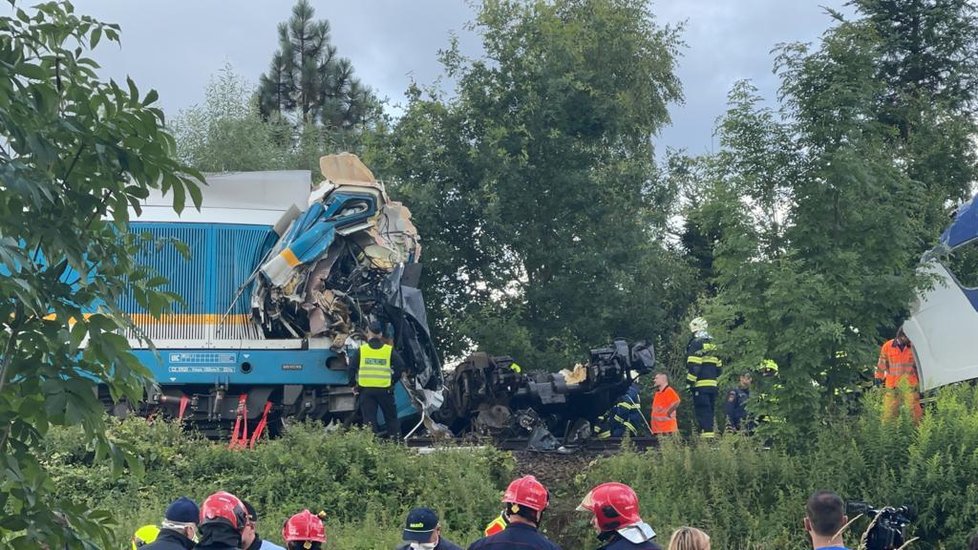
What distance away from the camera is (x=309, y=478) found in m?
12.9

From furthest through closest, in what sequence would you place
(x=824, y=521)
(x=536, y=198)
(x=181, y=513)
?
(x=536, y=198) → (x=181, y=513) → (x=824, y=521)

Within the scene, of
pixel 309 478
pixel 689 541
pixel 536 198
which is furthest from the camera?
pixel 536 198

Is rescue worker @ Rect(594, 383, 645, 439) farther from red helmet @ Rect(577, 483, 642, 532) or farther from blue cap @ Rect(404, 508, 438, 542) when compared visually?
red helmet @ Rect(577, 483, 642, 532)

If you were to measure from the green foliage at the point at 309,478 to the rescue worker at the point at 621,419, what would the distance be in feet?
17.9

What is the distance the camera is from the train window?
15133mm

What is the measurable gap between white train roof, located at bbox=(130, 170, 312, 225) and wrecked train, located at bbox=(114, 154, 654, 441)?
27 mm

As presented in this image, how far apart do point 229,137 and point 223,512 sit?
96.9 feet

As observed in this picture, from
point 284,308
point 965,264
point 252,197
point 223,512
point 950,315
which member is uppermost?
point 252,197

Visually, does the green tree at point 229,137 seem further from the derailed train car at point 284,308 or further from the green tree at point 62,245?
the green tree at point 62,245

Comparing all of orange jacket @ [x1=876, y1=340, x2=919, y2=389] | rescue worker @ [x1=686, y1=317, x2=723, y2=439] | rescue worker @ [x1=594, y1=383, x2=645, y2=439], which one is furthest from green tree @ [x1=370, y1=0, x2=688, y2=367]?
orange jacket @ [x1=876, y1=340, x2=919, y2=389]

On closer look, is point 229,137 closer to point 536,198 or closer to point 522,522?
point 536,198

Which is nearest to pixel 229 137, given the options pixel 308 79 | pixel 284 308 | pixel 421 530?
pixel 308 79

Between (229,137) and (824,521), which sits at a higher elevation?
(229,137)

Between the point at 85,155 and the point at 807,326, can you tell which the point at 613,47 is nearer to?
the point at 807,326
